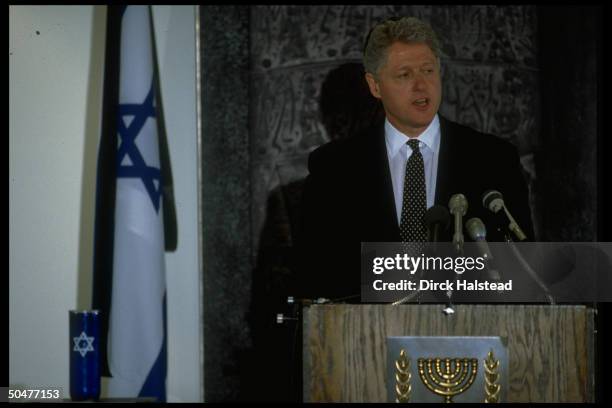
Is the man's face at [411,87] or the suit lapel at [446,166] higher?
the man's face at [411,87]

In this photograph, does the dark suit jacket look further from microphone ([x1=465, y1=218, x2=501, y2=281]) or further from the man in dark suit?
microphone ([x1=465, y1=218, x2=501, y2=281])

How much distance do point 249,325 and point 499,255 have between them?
5.64 ft

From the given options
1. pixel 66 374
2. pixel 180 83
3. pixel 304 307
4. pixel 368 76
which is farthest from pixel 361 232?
pixel 66 374

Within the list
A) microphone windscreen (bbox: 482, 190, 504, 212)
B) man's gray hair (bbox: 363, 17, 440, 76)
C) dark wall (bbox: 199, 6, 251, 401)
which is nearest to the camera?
microphone windscreen (bbox: 482, 190, 504, 212)

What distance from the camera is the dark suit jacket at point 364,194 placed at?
323 centimetres

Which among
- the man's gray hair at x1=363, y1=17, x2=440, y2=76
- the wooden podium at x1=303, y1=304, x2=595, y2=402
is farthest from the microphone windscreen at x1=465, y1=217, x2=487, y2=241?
the man's gray hair at x1=363, y1=17, x2=440, y2=76

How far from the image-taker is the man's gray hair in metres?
3.41

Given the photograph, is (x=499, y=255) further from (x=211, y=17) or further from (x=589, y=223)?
(x=211, y=17)

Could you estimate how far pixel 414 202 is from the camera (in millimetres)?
3059

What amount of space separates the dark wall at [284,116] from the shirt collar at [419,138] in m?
0.70

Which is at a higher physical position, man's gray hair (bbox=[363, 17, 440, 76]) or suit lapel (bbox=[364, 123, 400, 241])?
man's gray hair (bbox=[363, 17, 440, 76])

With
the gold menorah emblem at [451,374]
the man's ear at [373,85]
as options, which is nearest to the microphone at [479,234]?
the gold menorah emblem at [451,374]

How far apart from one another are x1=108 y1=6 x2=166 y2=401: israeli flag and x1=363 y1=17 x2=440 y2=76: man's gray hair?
919 mm

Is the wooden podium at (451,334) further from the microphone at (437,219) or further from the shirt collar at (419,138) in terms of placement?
the shirt collar at (419,138)
